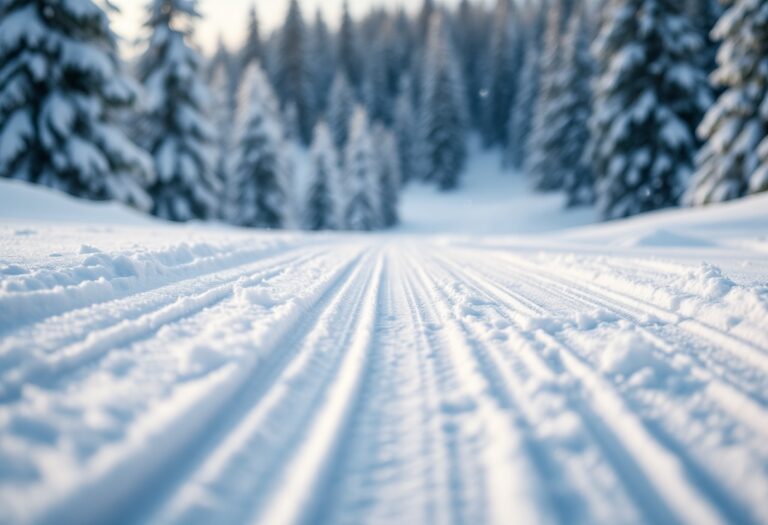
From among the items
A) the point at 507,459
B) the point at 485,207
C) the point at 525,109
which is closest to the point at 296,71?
the point at 525,109

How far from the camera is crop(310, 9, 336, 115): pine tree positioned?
5416 cm

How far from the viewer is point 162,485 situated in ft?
3.81

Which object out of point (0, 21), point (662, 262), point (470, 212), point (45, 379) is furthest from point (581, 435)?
point (470, 212)

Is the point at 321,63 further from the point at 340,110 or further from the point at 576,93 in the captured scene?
the point at 576,93

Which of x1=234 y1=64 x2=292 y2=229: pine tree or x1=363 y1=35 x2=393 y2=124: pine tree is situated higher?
x1=363 y1=35 x2=393 y2=124: pine tree

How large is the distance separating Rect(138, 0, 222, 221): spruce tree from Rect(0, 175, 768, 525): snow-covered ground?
12384 millimetres

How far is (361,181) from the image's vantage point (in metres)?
27.8

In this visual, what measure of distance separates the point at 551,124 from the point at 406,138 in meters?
22.1

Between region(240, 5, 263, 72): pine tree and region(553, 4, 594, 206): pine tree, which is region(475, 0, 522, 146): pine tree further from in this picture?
region(240, 5, 263, 72): pine tree

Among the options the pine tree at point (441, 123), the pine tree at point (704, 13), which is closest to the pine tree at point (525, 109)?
the pine tree at point (441, 123)

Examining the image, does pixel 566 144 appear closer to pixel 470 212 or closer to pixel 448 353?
pixel 470 212

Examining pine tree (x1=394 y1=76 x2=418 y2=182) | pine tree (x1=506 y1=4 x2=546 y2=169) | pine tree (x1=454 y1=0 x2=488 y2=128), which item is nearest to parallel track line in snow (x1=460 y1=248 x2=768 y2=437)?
pine tree (x1=506 y1=4 x2=546 y2=169)

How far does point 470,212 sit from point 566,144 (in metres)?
8.25

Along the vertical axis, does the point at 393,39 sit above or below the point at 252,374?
above
